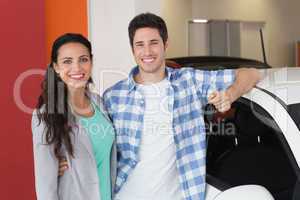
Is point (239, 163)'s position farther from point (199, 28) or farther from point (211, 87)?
point (199, 28)

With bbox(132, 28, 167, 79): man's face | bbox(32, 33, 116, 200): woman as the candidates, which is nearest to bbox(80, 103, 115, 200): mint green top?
bbox(32, 33, 116, 200): woman

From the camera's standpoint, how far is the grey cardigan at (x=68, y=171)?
169 centimetres

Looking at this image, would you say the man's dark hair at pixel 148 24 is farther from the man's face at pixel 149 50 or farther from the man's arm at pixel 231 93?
the man's arm at pixel 231 93

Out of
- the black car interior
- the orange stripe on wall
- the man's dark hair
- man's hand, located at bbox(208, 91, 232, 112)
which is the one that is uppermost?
the orange stripe on wall

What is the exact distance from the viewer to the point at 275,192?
6.52 feet

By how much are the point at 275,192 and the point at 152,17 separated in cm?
102

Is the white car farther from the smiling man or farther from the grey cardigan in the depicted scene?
the grey cardigan

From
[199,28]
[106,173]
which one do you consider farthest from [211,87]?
[199,28]

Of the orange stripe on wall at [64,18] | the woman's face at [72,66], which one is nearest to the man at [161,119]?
the woman's face at [72,66]

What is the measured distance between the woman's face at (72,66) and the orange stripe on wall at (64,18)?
1.60 m

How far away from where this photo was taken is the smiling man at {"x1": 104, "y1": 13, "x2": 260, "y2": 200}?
1854 millimetres

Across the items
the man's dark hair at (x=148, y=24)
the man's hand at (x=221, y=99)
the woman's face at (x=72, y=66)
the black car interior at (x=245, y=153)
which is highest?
the man's dark hair at (x=148, y=24)

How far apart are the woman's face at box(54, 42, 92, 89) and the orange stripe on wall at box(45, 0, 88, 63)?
5.25 ft

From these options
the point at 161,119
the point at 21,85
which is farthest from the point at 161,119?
the point at 21,85
